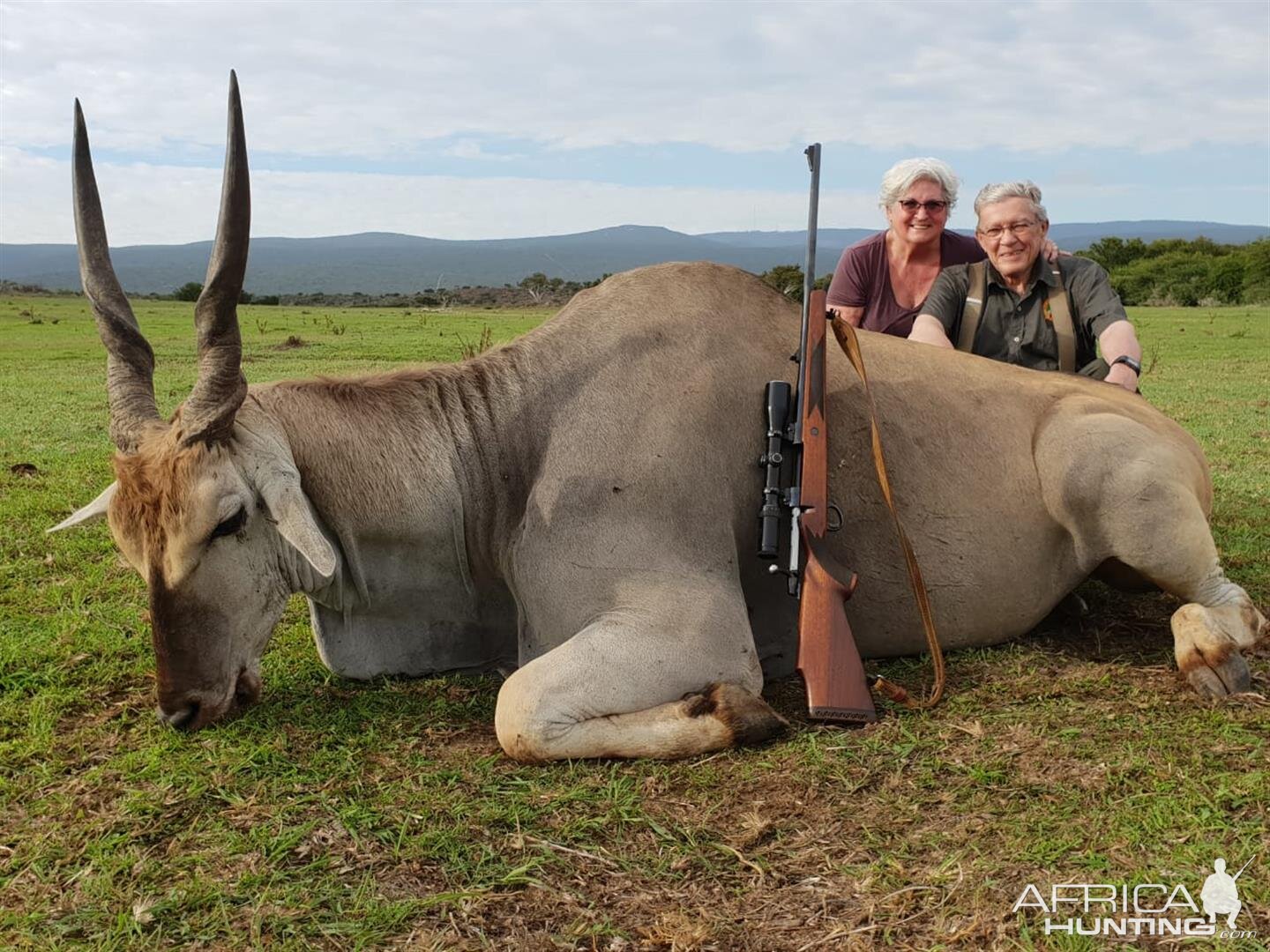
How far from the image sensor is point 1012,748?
4.16 meters

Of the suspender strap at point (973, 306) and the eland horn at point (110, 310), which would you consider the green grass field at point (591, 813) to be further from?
the suspender strap at point (973, 306)

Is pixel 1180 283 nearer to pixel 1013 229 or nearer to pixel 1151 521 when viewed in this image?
pixel 1013 229

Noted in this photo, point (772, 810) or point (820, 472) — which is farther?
point (820, 472)

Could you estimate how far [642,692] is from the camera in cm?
426

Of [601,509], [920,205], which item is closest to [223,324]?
[601,509]

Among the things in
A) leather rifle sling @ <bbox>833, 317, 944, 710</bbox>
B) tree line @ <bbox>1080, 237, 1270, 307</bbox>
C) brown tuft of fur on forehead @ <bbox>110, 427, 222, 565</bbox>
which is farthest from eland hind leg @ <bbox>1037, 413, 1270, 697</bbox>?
tree line @ <bbox>1080, 237, 1270, 307</bbox>

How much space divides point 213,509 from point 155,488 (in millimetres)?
214

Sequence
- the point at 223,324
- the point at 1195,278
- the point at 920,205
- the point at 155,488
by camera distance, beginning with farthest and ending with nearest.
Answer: the point at 1195,278, the point at 920,205, the point at 223,324, the point at 155,488

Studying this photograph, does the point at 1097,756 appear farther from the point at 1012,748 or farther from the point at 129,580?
the point at 129,580

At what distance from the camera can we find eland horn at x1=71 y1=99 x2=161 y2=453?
4.53m

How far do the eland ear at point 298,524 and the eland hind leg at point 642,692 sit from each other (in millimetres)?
795

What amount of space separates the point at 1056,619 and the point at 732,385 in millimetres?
2140

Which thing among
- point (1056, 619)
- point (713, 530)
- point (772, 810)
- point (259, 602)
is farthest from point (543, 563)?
point (1056, 619)
